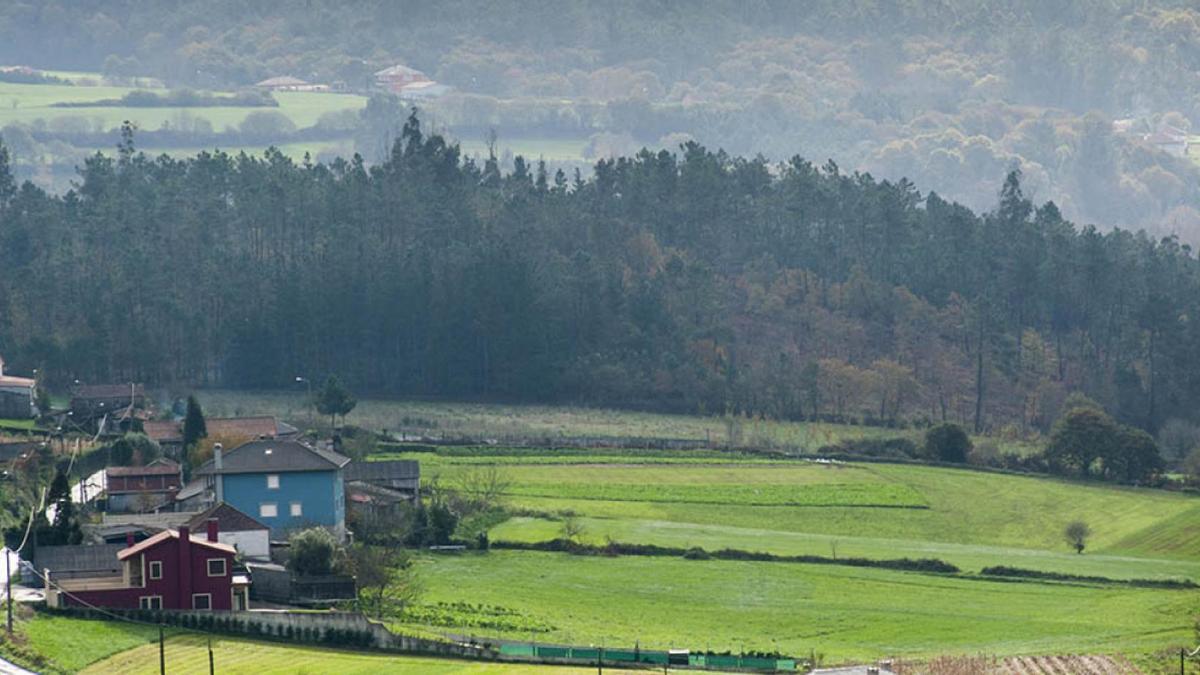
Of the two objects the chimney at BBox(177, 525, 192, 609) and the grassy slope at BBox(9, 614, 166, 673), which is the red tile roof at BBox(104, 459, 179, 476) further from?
the grassy slope at BBox(9, 614, 166, 673)

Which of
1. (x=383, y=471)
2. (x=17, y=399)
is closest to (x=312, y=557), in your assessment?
(x=383, y=471)

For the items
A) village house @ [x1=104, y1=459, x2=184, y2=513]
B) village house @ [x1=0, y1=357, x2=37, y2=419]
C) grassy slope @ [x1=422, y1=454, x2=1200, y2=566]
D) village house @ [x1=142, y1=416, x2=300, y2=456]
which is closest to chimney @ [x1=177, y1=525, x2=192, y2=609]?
village house @ [x1=104, y1=459, x2=184, y2=513]

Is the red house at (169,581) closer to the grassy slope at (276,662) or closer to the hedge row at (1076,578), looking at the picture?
the grassy slope at (276,662)

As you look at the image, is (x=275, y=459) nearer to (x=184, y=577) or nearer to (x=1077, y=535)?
(x=184, y=577)

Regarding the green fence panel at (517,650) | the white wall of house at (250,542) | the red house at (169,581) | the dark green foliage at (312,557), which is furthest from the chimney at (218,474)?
the green fence panel at (517,650)

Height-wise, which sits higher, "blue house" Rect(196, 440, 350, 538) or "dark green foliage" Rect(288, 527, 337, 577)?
"blue house" Rect(196, 440, 350, 538)

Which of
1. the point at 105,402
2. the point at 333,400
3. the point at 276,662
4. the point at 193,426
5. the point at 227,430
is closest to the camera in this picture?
the point at 276,662

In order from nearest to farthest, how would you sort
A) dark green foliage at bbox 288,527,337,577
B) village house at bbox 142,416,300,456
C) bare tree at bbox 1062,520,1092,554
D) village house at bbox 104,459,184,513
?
dark green foliage at bbox 288,527,337,577 → village house at bbox 104,459,184,513 → bare tree at bbox 1062,520,1092,554 → village house at bbox 142,416,300,456
